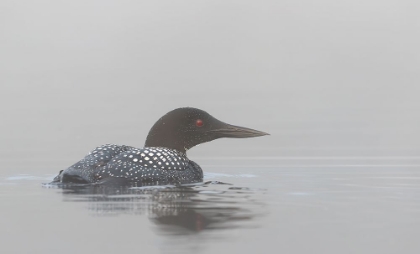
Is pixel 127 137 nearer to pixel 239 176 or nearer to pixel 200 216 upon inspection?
pixel 239 176

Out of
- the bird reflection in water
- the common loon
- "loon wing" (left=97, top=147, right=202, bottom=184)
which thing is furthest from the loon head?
the bird reflection in water

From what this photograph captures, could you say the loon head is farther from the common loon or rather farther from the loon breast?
the loon breast

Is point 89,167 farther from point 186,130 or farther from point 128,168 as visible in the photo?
point 186,130

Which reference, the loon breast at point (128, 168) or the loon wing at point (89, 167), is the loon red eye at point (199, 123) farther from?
the loon wing at point (89, 167)

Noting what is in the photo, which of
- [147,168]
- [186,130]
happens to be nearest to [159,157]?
[147,168]

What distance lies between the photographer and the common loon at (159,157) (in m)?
6.67

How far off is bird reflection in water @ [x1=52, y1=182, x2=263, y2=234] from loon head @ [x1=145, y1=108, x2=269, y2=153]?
38.9 inches

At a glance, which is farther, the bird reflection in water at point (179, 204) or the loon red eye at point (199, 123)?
the loon red eye at point (199, 123)

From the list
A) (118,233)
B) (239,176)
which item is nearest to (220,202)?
(118,233)

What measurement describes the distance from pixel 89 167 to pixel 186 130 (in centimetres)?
137

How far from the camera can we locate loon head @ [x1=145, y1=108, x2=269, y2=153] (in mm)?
7816

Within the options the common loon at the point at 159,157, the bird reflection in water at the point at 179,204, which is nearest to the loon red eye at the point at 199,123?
the common loon at the point at 159,157

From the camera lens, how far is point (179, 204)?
554cm

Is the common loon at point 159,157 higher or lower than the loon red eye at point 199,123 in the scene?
lower
